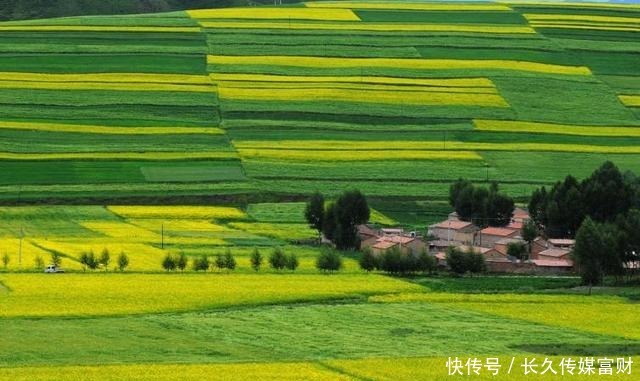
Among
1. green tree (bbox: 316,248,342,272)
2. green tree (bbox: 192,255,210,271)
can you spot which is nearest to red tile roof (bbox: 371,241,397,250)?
green tree (bbox: 316,248,342,272)

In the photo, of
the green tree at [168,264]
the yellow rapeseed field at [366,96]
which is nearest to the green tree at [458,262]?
the green tree at [168,264]

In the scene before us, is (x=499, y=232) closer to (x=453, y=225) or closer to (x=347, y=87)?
(x=453, y=225)

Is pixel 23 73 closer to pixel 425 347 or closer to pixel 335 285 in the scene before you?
pixel 335 285

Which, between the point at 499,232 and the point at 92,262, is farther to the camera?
the point at 499,232

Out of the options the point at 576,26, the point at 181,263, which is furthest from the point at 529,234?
the point at 576,26

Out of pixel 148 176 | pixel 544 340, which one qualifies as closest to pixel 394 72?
pixel 148 176

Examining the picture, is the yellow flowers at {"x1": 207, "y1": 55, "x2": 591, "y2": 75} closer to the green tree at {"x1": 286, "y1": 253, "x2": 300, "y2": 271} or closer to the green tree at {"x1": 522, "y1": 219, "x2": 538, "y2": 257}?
the green tree at {"x1": 522, "y1": 219, "x2": 538, "y2": 257}
